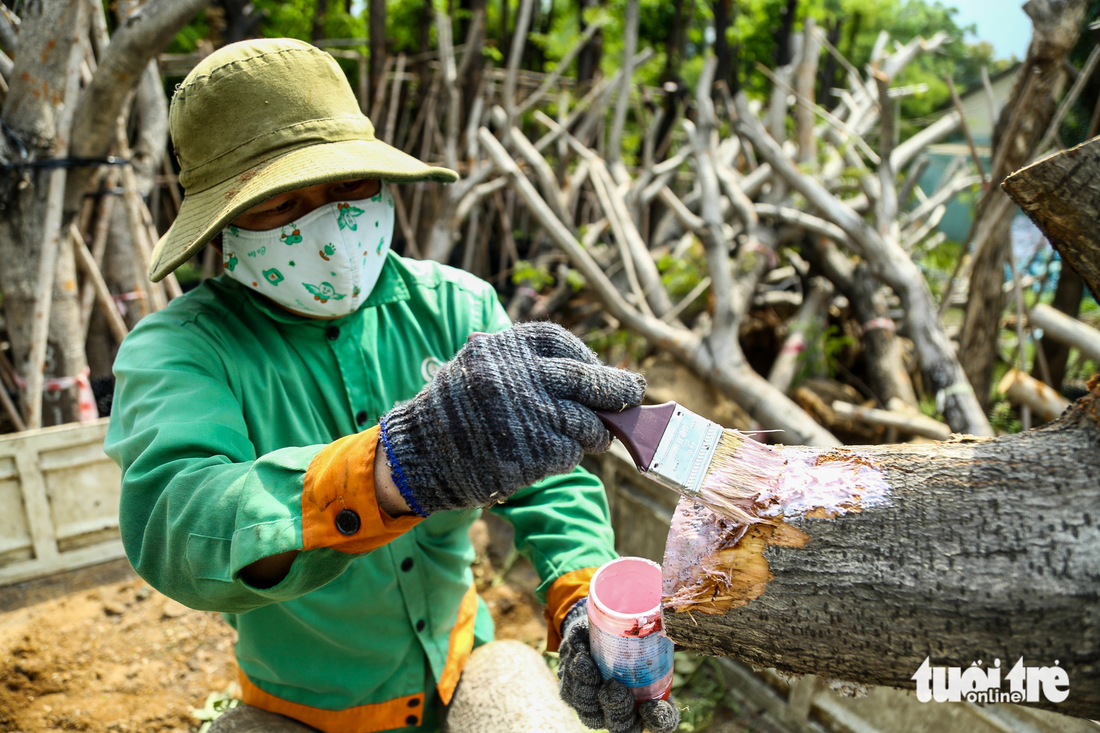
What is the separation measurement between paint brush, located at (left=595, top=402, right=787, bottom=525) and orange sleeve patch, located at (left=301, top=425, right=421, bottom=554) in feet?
1.31

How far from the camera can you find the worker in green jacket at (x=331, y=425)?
104 cm

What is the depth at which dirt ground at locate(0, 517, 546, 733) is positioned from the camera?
2562 mm

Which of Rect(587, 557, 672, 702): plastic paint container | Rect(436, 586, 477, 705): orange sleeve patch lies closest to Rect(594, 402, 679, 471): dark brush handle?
Rect(587, 557, 672, 702): plastic paint container

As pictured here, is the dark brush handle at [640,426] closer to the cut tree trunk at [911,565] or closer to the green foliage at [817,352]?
the cut tree trunk at [911,565]

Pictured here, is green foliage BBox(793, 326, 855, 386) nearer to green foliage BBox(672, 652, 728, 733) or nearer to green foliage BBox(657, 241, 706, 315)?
green foliage BBox(657, 241, 706, 315)

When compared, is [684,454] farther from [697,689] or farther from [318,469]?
[697,689]

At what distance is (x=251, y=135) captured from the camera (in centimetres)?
139

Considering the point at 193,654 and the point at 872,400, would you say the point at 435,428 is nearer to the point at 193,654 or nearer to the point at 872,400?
the point at 193,654

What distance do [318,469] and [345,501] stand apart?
85mm

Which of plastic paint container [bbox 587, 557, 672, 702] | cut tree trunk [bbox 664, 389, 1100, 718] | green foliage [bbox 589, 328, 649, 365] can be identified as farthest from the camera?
green foliage [bbox 589, 328, 649, 365]

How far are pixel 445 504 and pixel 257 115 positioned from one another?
0.96 metres

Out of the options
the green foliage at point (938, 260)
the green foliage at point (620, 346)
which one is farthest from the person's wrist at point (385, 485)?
the green foliage at point (938, 260)

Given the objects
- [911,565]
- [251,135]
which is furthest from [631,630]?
[251,135]

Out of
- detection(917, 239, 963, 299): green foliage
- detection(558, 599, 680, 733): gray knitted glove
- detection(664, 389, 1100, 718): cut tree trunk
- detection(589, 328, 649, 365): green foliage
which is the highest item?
detection(664, 389, 1100, 718): cut tree trunk
